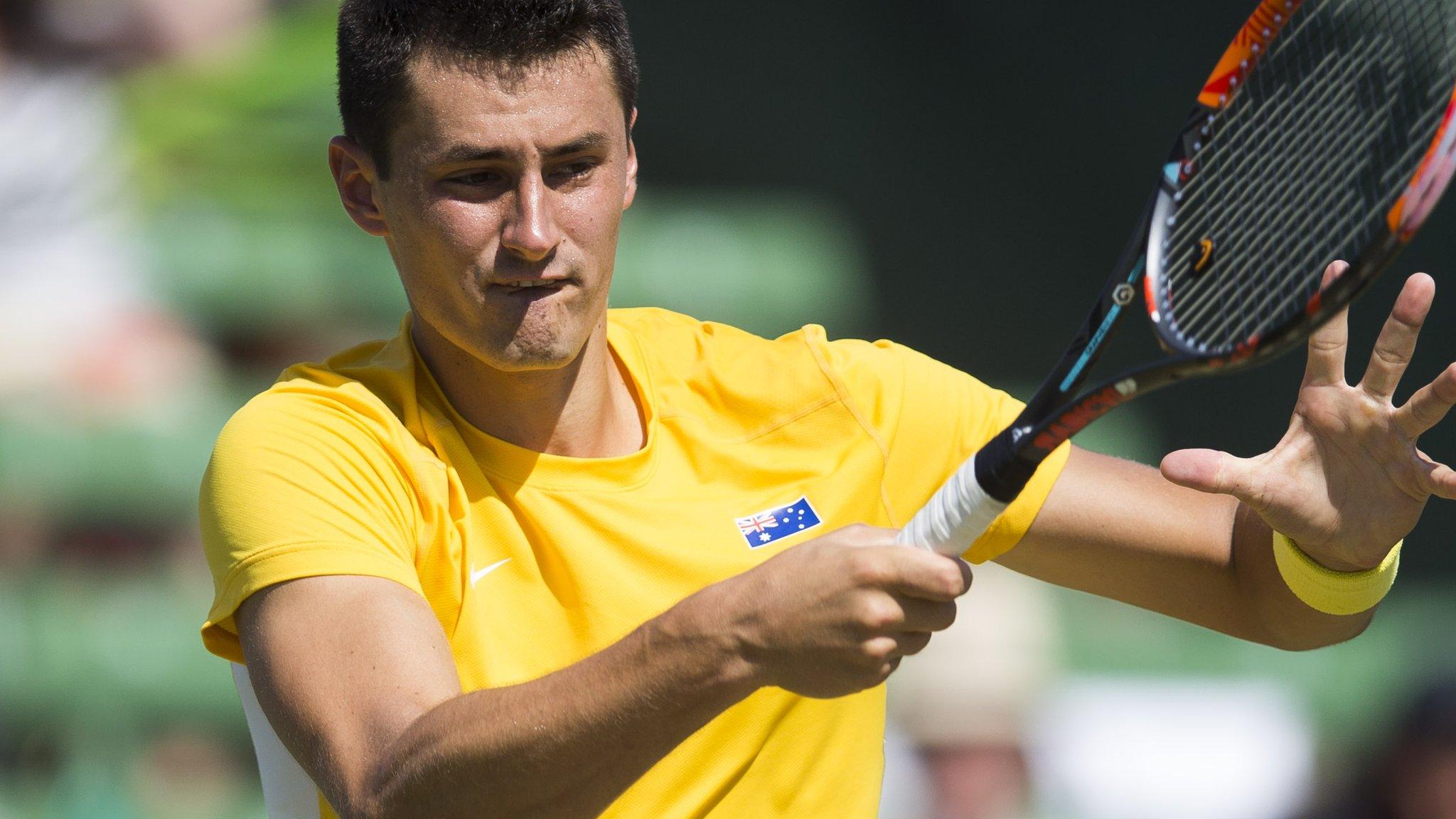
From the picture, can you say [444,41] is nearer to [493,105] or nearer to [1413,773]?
[493,105]

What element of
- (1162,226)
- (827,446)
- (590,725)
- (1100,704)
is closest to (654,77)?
(1100,704)

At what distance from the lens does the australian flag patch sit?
2338 mm

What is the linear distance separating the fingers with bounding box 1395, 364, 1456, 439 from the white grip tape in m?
0.68

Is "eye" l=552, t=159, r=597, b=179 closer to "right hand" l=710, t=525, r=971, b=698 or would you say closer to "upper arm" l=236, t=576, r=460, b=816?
"upper arm" l=236, t=576, r=460, b=816

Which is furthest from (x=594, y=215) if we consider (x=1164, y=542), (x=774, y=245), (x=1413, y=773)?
(x=1413, y=773)

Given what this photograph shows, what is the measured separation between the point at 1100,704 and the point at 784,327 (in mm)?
1456

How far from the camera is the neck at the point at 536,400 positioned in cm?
234

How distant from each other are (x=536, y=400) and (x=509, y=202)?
33cm

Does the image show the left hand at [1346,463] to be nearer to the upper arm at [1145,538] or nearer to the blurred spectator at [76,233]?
the upper arm at [1145,538]

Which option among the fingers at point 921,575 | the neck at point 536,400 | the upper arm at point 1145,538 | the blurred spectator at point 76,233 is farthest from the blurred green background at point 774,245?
the fingers at point 921,575

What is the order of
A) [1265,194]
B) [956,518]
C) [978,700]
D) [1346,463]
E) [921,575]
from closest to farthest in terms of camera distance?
[921,575] → [956,518] → [1346,463] → [1265,194] → [978,700]

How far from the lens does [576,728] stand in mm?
1729

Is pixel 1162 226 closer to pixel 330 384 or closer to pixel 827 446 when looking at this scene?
pixel 827 446

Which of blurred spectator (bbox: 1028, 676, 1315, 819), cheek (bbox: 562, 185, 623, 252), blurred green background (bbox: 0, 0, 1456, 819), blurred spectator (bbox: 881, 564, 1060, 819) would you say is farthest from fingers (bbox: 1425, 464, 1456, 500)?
blurred green background (bbox: 0, 0, 1456, 819)
